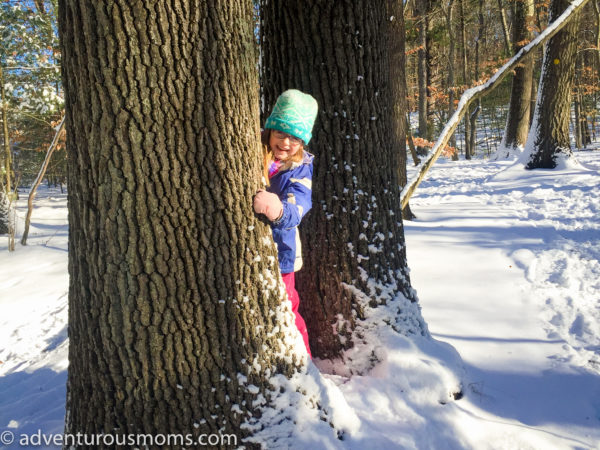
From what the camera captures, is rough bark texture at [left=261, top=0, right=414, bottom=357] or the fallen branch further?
the fallen branch

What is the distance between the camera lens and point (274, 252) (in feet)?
5.72

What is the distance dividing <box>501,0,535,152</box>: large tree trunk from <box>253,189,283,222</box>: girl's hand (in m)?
13.6

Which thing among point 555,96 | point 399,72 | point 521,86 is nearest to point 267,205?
point 399,72

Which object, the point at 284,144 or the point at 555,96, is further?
the point at 555,96

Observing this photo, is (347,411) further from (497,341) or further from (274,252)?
(497,341)

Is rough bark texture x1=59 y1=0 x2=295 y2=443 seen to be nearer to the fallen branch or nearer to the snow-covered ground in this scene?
the snow-covered ground

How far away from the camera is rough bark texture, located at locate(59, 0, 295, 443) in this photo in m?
1.35

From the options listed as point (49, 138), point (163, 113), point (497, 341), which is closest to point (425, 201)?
point (497, 341)

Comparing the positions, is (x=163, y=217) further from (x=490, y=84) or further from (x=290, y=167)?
(x=490, y=84)

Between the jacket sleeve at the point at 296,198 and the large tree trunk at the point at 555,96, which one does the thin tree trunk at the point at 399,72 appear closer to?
the jacket sleeve at the point at 296,198

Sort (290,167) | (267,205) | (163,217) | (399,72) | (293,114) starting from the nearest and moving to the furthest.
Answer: (163,217) → (267,205) → (293,114) → (290,167) → (399,72)

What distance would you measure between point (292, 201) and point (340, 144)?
1.80 feet

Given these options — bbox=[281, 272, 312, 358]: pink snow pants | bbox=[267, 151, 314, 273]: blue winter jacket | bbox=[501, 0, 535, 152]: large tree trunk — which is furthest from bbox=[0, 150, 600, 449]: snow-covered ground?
bbox=[501, 0, 535, 152]: large tree trunk

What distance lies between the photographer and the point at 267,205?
5.26 ft
